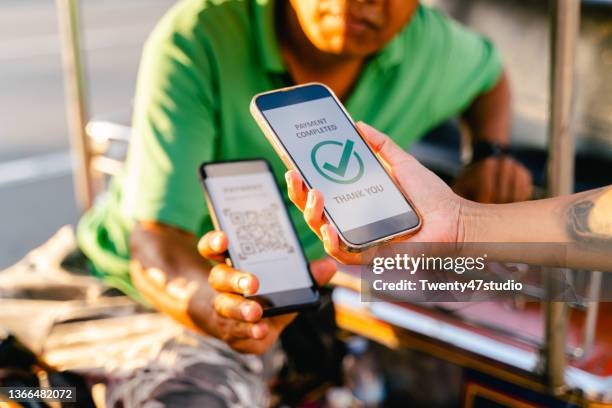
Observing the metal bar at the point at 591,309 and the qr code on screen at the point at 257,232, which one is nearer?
the qr code on screen at the point at 257,232

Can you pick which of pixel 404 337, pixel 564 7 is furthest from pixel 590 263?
pixel 404 337

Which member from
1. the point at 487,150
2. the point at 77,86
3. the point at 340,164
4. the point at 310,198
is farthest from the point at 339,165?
the point at 77,86

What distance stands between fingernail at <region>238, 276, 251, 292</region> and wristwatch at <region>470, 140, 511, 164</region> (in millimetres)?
1057

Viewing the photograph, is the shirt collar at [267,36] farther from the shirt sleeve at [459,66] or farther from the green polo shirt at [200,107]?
the shirt sleeve at [459,66]

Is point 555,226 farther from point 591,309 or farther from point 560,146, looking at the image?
point 591,309

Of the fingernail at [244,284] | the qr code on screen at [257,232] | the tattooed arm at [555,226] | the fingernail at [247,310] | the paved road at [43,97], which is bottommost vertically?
the paved road at [43,97]

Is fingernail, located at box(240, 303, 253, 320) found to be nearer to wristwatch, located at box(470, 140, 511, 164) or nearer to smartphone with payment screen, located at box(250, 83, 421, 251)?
smartphone with payment screen, located at box(250, 83, 421, 251)

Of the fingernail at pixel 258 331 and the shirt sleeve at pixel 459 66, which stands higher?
the shirt sleeve at pixel 459 66

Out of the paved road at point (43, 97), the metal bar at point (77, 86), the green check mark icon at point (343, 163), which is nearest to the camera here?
the green check mark icon at point (343, 163)

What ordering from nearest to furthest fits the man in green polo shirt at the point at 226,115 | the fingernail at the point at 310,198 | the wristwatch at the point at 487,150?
the fingernail at the point at 310,198 < the man in green polo shirt at the point at 226,115 < the wristwatch at the point at 487,150

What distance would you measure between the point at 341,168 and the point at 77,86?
139cm

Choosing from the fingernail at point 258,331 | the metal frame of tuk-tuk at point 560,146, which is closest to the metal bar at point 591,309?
the metal frame of tuk-tuk at point 560,146

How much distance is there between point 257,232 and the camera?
1928mm

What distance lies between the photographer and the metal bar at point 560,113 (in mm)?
1847
